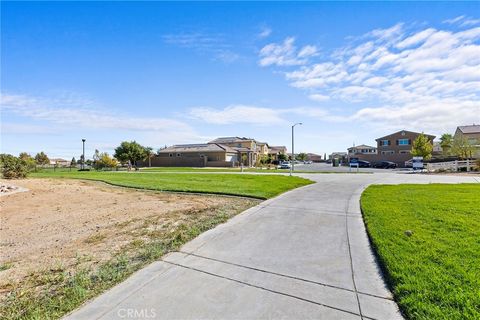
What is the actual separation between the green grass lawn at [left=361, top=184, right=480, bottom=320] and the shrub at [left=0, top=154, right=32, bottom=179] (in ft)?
87.3

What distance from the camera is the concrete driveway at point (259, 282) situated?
275cm

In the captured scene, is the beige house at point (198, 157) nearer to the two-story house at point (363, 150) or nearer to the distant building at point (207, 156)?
the distant building at point (207, 156)

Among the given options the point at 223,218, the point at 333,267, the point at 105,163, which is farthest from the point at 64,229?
the point at 105,163

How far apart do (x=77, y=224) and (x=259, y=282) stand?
572 cm

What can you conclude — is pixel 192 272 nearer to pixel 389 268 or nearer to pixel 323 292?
pixel 323 292

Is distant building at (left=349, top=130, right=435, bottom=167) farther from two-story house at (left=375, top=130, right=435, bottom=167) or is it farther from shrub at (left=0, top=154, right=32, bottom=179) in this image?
shrub at (left=0, top=154, right=32, bottom=179)

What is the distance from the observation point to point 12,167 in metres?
20.4

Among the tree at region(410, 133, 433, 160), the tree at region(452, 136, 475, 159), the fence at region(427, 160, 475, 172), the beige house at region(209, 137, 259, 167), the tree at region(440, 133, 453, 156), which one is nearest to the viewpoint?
the fence at region(427, 160, 475, 172)

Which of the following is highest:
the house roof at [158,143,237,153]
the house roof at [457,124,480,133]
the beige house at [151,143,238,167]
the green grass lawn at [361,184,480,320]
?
the house roof at [457,124,480,133]

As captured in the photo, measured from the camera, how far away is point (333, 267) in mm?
3816

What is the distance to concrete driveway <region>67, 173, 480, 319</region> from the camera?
275cm

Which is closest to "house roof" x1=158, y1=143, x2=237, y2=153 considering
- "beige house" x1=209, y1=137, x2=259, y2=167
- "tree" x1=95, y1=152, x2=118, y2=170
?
"beige house" x1=209, y1=137, x2=259, y2=167

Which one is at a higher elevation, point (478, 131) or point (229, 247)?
point (478, 131)

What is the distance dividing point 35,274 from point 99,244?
1.27 metres
